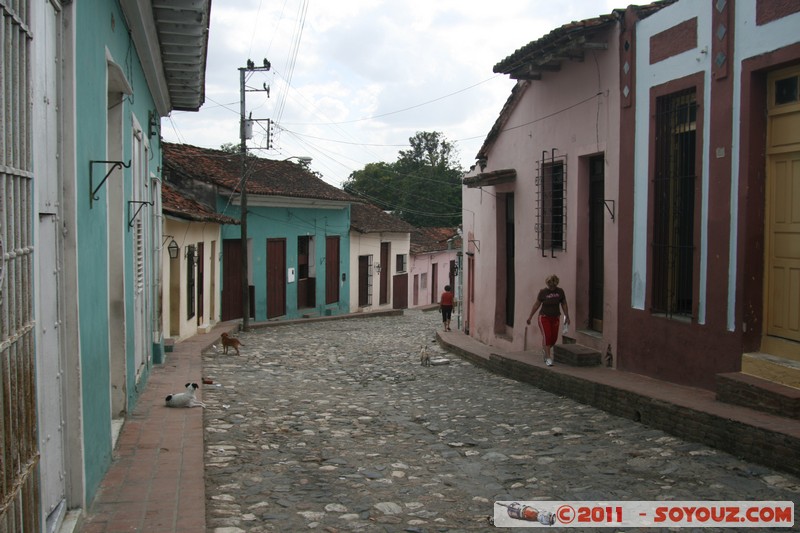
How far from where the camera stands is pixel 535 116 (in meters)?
12.4

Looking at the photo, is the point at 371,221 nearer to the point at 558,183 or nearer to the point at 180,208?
the point at 180,208

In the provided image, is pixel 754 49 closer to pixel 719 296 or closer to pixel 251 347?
pixel 719 296

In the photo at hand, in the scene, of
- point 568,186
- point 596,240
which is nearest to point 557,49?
point 568,186

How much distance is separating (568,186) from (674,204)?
2947 mm

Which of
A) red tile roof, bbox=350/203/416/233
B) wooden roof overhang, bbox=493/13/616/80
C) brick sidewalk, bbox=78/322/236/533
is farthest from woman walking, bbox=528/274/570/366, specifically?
red tile roof, bbox=350/203/416/233

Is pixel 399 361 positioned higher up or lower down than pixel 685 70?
lower down

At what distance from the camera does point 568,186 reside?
11211mm

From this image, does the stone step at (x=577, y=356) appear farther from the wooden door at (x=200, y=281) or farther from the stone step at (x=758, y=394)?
the wooden door at (x=200, y=281)

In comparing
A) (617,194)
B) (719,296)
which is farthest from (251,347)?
(719,296)

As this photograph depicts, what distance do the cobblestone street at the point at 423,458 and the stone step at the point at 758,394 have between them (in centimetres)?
60

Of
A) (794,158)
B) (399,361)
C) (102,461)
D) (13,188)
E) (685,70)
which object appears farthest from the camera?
(399,361)

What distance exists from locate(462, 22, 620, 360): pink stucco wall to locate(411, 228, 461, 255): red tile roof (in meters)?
21.9

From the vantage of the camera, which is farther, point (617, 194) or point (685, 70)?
point (617, 194)

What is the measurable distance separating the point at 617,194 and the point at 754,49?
2.83 metres
